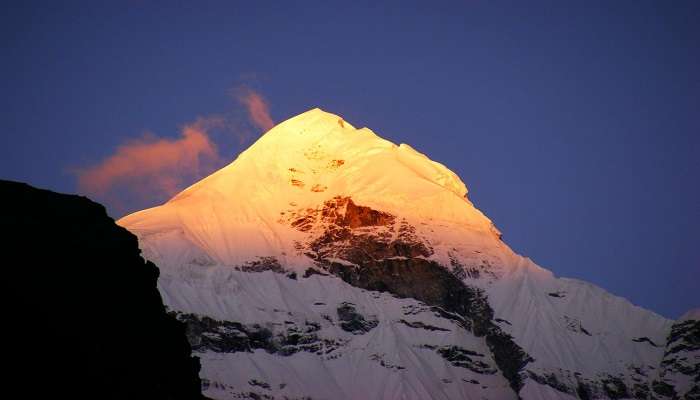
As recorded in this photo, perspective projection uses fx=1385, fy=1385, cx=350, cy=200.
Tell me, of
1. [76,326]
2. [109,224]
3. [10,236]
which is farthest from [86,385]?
[109,224]

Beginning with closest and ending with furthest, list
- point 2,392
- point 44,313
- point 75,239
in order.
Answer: point 2,392 → point 44,313 → point 75,239

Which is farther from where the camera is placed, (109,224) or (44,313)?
(109,224)

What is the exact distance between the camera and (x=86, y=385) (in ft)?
204

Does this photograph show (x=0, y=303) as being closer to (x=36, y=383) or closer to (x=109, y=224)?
(x=36, y=383)

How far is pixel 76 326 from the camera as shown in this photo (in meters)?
63.5

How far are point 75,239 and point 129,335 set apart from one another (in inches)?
215

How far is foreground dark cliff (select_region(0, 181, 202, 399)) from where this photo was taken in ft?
197

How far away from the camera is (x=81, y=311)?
64812 millimetres

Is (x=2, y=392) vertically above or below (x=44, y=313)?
below

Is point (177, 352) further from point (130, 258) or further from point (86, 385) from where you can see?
point (86, 385)

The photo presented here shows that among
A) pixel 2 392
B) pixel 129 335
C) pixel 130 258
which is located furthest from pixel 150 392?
pixel 2 392

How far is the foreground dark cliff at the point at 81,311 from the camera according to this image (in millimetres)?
60094

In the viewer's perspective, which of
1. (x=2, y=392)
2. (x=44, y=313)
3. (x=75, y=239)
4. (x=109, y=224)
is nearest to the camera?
(x=2, y=392)

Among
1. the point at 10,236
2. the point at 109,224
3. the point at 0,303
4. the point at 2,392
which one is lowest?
the point at 2,392
